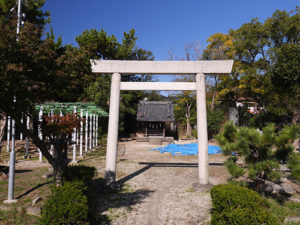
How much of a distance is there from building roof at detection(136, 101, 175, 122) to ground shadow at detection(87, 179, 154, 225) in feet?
53.9

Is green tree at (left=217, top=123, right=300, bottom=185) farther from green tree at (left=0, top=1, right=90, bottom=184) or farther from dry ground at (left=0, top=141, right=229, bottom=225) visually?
green tree at (left=0, top=1, right=90, bottom=184)

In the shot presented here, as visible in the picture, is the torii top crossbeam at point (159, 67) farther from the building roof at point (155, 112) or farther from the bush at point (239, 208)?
the building roof at point (155, 112)

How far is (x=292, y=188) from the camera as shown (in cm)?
645

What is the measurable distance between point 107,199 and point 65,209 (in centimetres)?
249

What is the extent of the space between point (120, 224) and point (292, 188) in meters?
5.24

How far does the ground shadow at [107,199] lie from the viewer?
439 centimetres

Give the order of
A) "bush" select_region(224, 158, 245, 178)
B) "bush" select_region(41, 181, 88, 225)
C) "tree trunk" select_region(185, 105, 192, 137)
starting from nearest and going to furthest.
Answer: "bush" select_region(41, 181, 88, 225)
"bush" select_region(224, 158, 245, 178)
"tree trunk" select_region(185, 105, 192, 137)

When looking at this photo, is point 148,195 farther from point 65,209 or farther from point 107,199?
point 65,209

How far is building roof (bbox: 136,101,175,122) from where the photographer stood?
75.5ft

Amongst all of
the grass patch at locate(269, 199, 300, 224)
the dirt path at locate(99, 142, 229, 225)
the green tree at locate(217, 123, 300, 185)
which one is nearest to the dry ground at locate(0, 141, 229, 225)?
the dirt path at locate(99, 142, 229, 225)

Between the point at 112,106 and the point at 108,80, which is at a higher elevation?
the point at 108,80

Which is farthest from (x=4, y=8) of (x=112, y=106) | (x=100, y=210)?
(x=100, y=210)

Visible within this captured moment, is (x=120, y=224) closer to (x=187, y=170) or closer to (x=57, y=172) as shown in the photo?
(x=57, y=172)

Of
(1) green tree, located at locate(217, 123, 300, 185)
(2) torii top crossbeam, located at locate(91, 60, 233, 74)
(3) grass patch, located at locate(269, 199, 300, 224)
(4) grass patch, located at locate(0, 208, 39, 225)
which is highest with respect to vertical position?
(2) torii top crossbeam, located at locate(91, 60, 233, 74)
